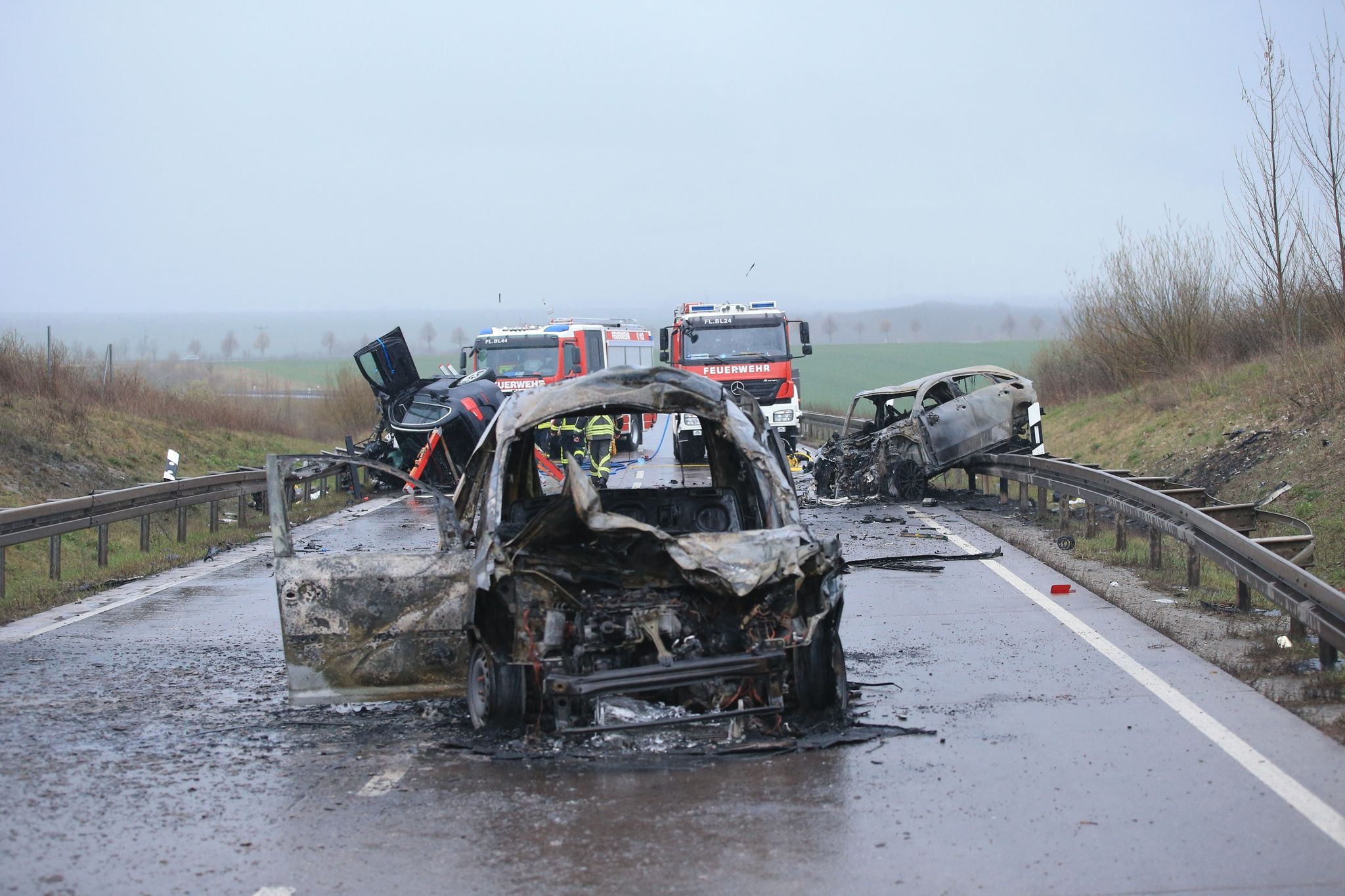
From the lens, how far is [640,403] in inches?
318

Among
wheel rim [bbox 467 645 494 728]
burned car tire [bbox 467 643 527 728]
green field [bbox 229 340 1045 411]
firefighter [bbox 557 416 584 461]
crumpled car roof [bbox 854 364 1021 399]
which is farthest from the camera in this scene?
green field [bbox 229 340 1045 411]

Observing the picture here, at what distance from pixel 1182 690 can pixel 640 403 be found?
3.38 meters

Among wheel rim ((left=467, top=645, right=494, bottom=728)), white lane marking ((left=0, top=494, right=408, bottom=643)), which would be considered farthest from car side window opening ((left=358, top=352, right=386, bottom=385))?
wheel rim ((left=467, top=645, right=494, bottom=728))

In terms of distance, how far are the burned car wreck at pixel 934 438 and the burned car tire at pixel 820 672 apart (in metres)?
13.5

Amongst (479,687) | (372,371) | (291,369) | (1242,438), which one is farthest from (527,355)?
(291,369)

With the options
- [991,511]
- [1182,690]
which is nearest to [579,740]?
[1182,690]

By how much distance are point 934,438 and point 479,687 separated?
46.1 feet

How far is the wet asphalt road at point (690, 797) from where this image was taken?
16.5ft

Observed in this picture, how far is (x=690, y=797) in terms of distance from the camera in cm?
606

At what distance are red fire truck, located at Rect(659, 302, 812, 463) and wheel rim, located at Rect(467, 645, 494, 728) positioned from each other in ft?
68.4

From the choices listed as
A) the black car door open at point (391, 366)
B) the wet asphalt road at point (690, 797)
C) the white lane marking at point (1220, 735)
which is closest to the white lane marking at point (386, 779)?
the wet asphalt road at point (690, 797)

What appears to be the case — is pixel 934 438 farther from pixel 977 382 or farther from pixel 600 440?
pixel 600 440

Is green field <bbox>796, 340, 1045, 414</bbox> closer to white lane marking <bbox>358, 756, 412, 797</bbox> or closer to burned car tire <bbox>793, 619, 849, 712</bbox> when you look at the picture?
burned car tire <bbox>793, 619, 849, 712</bbox>

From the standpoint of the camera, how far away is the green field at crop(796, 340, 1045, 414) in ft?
267
